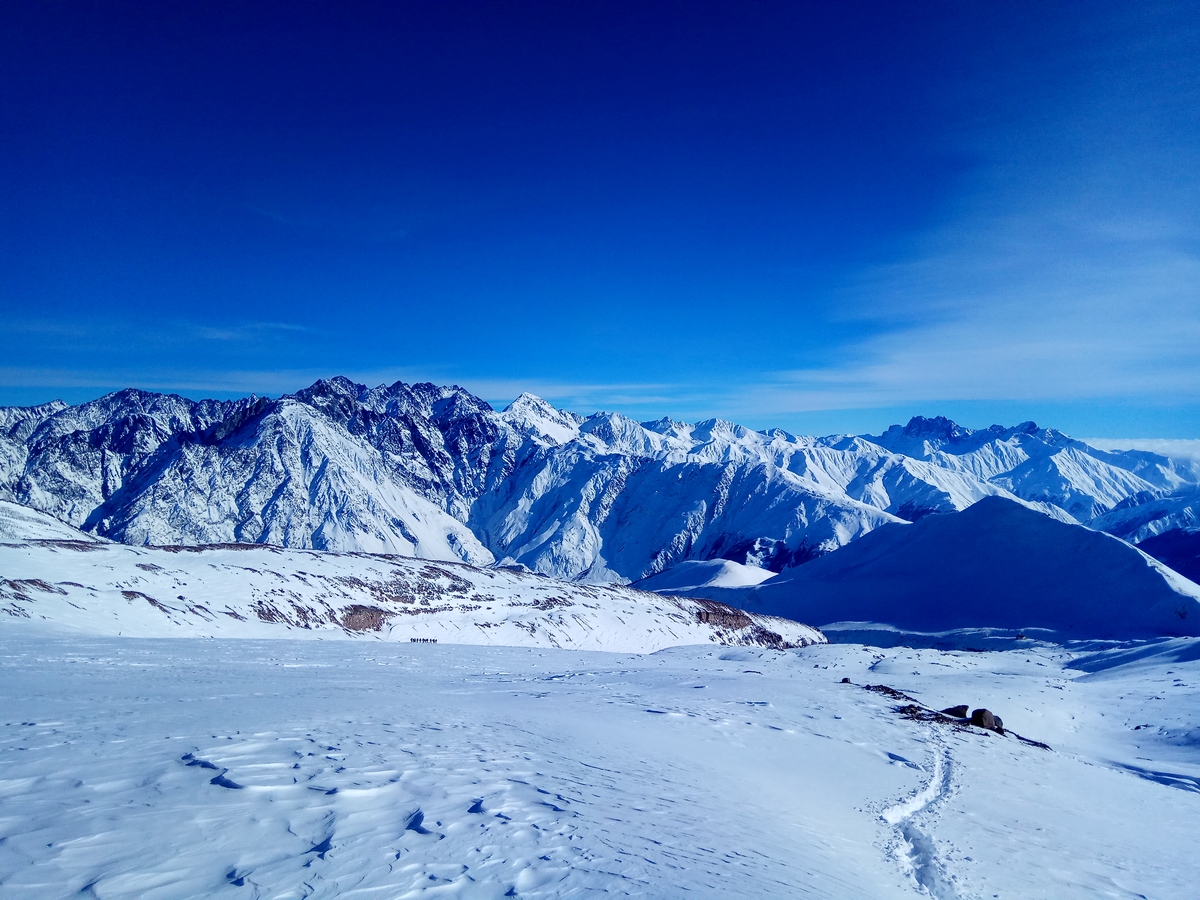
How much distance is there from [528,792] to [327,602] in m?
39.6

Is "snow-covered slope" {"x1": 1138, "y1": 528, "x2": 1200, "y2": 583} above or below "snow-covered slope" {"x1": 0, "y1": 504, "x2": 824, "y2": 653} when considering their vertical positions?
above

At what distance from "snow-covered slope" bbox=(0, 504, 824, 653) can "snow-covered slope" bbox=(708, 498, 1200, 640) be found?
879 inches

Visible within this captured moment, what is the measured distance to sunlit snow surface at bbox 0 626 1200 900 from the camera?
19.2 feet

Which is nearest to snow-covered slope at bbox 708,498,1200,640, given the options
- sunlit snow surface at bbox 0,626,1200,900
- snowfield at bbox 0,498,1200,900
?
snowfield at bbox 0,498,1200,900

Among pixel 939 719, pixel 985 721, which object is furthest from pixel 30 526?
pixel 985 721

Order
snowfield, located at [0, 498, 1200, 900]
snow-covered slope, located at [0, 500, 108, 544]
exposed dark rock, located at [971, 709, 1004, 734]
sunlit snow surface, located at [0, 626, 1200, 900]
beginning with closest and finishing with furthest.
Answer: sunlit snow surface, located at [0, 626, 1200, 900] → snowfield, located at [0, 498, 1200, 900] → exposed dark rock, located at [971, 709, 1004, 734] → snow-covered slope, located at [0, 500, 108, 544]

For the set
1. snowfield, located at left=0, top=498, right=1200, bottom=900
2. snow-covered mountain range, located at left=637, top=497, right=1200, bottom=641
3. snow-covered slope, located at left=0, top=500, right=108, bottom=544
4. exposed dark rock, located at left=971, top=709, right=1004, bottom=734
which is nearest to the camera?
snowfield, located at left=0, top=498, right=1200, bottom=900

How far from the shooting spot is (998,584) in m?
78.8

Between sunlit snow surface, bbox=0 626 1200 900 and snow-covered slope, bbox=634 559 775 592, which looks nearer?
sunlit snow surface, bbox=0 626 1200 900

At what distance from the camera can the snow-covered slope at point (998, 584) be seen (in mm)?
66312

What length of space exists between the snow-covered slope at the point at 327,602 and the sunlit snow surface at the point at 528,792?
12880 mm

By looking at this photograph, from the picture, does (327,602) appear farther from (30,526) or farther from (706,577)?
(706,577)

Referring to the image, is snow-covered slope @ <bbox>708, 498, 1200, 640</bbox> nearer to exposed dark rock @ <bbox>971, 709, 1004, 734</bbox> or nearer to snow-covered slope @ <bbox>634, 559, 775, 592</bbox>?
snow-covered slope @ <bbox>634, 559, 775, 592</bbox>

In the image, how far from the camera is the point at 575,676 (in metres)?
22.7
